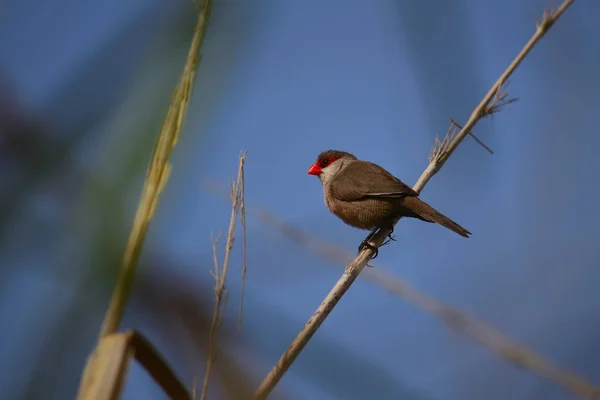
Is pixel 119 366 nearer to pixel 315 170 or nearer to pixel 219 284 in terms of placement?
pixel 219 284

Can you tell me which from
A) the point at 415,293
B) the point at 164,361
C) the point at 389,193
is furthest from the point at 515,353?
the point at 389,193

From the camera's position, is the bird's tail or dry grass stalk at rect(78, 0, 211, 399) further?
the bird's tail

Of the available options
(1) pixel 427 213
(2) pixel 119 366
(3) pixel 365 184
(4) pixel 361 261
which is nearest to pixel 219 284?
(2) pixel 119 366

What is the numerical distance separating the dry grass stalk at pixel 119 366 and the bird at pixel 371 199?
10.9ft

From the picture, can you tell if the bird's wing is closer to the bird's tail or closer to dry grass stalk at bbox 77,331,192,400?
the bird's tail

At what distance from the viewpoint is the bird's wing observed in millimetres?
4555

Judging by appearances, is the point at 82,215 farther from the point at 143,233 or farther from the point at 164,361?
the point at 164,361

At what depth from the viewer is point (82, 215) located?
0.50 metres

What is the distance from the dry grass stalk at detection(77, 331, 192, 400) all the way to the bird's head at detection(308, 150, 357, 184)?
16.8ft

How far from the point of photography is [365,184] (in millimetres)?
4926

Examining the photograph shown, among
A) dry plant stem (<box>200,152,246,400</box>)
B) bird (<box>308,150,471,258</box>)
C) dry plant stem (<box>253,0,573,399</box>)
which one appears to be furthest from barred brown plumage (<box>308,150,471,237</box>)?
dry plant stem (<box>200,152,246,400</box>)

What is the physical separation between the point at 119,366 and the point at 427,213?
372 centimetres

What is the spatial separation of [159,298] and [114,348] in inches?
8.2

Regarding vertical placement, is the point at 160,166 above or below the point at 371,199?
below
